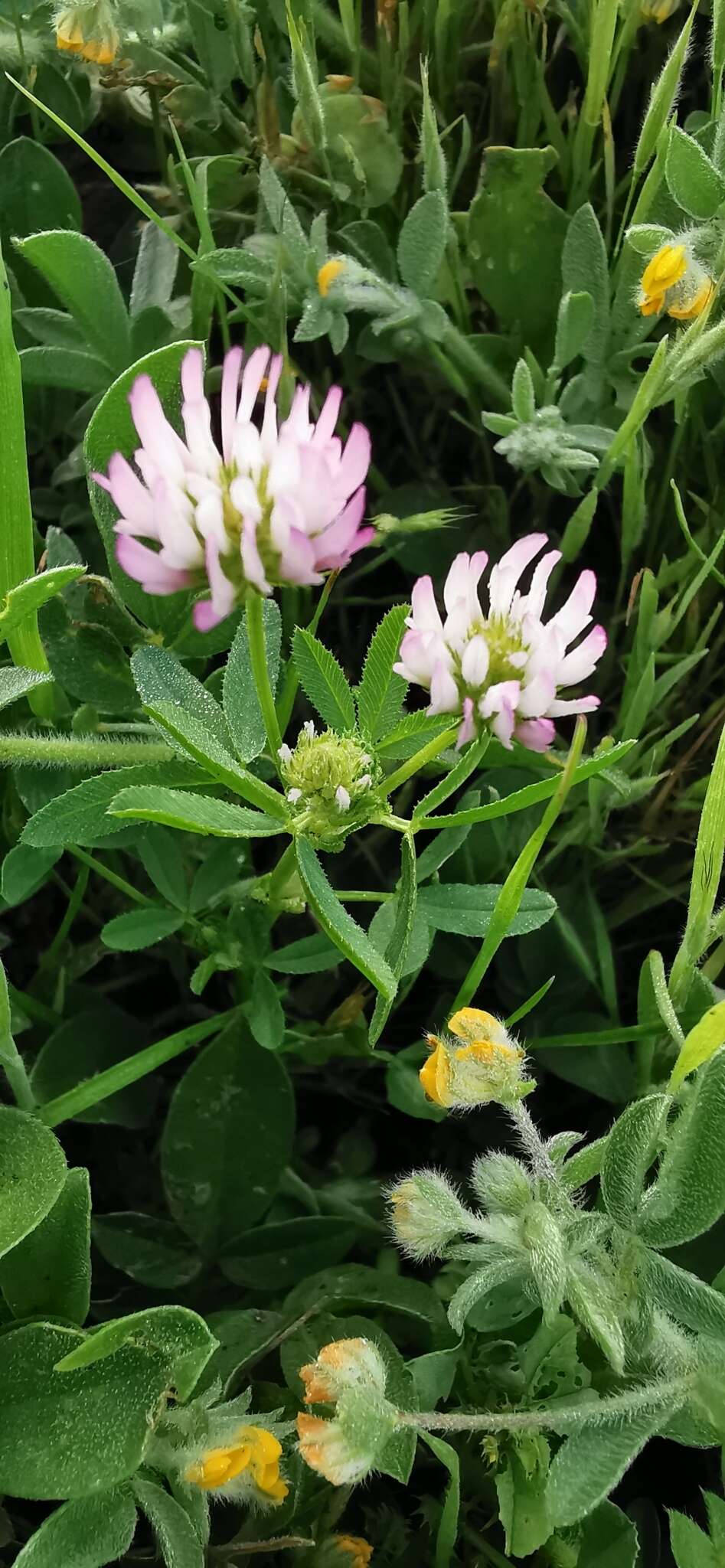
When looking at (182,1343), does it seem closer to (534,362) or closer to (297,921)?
(297,921)

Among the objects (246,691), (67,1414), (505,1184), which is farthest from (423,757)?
(67,1414)

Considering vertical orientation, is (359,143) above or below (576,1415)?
above

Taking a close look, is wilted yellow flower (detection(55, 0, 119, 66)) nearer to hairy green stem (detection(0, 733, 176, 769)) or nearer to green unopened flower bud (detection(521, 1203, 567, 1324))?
hairy green stem (detection(0, 733, 176, 769))

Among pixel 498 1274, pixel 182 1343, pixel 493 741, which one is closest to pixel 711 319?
pixel 493 741

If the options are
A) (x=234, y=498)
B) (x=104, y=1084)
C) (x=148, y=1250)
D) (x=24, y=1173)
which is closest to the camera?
(x=234, y=498)

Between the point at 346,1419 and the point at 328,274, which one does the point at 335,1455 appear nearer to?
the point at 346,1419

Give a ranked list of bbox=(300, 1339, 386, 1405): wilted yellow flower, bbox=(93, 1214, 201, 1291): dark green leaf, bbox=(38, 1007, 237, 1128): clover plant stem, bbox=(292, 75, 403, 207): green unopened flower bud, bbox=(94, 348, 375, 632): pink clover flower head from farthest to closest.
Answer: bbox=(292, 75, 403, 207): green unopened flower bud → bbox=(93, 1214, 201, 1291): dark green leaf → bbox=(38, 1007, 237, 1128): clover plant stem → bbox=(300, 1339, 386, 1405): wilted yellow flower → bbox=(94, 348, 375, 632): pink clover flower head

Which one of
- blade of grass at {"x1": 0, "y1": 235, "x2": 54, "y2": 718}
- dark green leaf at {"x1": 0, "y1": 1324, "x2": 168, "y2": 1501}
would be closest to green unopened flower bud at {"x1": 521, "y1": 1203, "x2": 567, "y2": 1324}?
dark green leaf at {"x1": 0, "y1": 1324, "x2": 168, "y2": 1501}
